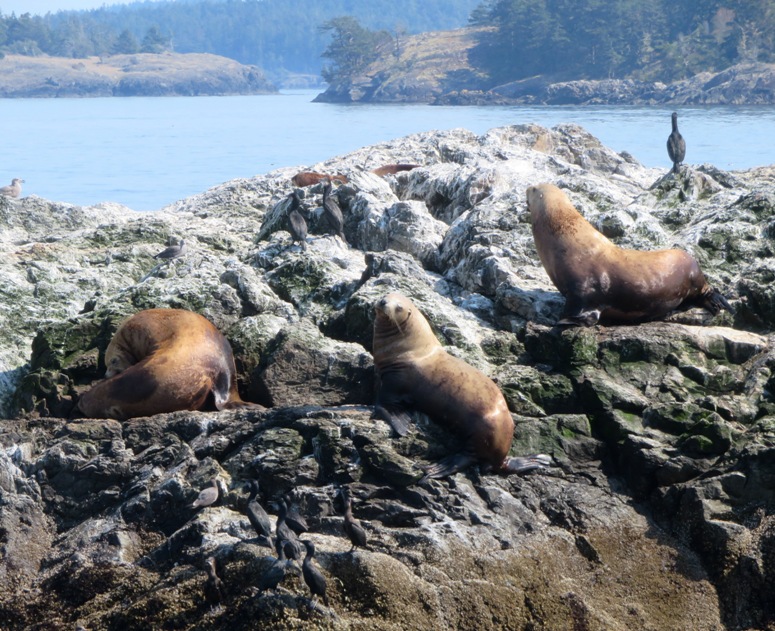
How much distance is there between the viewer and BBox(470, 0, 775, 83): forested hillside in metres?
57.5

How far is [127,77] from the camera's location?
85.1 metres

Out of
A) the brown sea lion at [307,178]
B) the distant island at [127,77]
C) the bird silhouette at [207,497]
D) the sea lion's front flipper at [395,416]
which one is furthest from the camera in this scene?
the distant island at [127,77]

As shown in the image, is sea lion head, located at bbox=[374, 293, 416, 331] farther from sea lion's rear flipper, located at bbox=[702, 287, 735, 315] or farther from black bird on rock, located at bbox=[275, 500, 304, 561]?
sea lion's rear flipper, located at bbox=[702, 287, 735, 315]

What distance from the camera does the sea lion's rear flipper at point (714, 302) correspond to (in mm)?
7164

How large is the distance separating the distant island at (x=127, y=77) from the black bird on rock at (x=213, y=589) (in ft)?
266

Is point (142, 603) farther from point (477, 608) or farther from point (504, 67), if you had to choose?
point (504, 67)

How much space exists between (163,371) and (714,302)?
152 inches

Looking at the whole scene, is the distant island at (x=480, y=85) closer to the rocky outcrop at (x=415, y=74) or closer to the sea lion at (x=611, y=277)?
the rocky outcrop at (x=415, y=74)

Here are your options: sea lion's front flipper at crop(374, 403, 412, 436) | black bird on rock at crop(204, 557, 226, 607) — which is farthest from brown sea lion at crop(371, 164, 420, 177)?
black bird on rock at crop(204, 557, 226, 607)

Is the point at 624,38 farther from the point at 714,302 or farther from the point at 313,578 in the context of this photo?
the point at 313,578

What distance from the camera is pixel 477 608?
4.69 metres

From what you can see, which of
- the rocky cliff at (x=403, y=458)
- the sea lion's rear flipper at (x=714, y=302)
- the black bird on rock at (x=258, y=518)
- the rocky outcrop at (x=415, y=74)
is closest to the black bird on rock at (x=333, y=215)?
the rocky cliff at (x=403, y=458)

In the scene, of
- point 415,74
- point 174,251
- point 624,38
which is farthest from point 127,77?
point 174,251

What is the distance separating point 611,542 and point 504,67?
66551 millimetres
